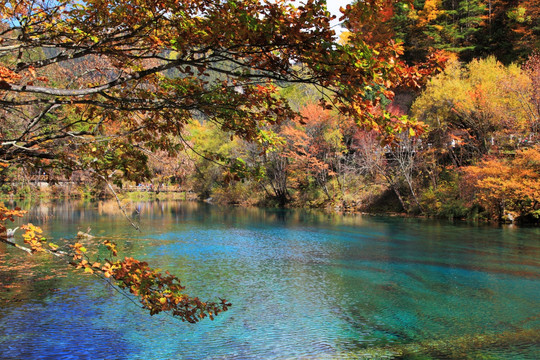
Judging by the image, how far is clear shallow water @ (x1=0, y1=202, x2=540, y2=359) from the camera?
24.9 ft

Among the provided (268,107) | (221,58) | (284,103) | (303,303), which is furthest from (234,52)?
(303,303)

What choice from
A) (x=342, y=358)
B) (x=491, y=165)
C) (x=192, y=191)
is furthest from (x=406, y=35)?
(x=342, y=358)

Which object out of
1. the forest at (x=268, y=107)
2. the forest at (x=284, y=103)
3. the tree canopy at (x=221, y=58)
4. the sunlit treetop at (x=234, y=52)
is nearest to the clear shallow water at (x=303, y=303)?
the forest at (x=268, y=107)

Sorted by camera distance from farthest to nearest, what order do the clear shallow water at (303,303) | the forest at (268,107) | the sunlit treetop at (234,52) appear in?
the clear shallow water at (303,303) → the forest at (268,107) → the sunlit treetop at (234,52)

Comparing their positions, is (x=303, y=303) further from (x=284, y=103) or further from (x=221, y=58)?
(x=221, y=58)

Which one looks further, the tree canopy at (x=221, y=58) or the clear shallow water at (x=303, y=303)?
the clear shallow water at (x=303, y=303)

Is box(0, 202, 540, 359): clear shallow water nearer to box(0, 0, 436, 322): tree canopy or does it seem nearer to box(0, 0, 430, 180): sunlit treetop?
box(0, 0, 436, 322): tree canopy

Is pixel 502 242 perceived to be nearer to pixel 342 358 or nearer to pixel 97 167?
pixel 342 358

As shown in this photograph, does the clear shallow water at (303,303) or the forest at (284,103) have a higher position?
the forest at (284,103)

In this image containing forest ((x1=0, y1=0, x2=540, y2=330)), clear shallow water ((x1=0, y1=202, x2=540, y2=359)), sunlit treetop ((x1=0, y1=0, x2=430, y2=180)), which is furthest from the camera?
clear shallow water ((x1=0, y1=202, x2=540, y2=359))

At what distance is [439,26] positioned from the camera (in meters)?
37.9

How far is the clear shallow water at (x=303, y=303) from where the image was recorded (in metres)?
7.58

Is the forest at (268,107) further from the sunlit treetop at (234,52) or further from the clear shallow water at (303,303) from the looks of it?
the clear shallow water at (303,303)

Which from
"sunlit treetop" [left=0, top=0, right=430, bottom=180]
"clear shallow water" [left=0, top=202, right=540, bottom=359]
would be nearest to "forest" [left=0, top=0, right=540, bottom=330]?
"sunlit treetop" [left=0, top=0, right=430, bottom=180]
